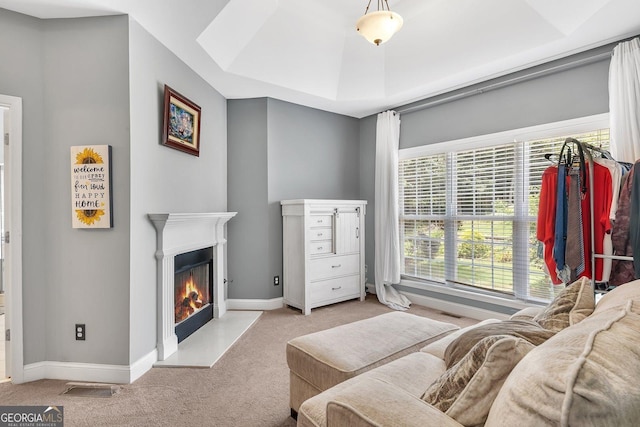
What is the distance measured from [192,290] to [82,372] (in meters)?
1.13

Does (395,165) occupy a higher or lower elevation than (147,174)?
higher

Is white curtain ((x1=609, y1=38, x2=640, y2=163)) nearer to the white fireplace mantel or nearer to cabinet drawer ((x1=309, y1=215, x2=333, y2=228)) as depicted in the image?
cabinet drawer ((x1=309, y1=215, x2=333, y2=228))

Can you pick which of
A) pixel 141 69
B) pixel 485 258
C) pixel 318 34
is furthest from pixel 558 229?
pixel 141 69

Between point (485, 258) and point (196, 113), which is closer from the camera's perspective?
point (196, 113)

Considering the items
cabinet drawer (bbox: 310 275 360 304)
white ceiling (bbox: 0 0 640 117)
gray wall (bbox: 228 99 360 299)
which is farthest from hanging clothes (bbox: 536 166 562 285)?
gray wall (bbox: 228 99 360 299)

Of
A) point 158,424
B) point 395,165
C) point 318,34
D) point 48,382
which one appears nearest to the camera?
point 158,424

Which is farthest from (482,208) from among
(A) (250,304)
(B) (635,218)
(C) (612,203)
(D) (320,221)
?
(A) (250,304)

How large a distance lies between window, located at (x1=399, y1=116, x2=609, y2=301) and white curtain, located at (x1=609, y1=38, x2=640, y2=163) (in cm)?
25

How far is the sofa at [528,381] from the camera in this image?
23.3 inches

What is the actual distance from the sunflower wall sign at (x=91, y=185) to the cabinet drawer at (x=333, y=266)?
2.20m

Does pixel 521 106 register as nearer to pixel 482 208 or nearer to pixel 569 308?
pixel 482 208

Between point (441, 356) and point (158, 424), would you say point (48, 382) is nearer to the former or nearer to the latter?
point (158, 424)

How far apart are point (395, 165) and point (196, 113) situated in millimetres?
2451

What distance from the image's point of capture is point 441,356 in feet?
5.40
